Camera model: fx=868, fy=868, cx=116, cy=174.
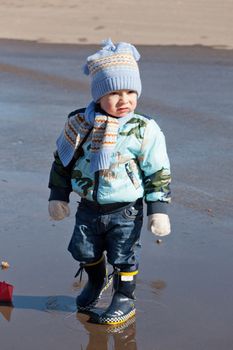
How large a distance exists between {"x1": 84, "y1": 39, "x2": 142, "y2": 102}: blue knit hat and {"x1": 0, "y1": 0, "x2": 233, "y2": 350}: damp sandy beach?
104 cm

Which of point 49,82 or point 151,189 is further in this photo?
point 49,82

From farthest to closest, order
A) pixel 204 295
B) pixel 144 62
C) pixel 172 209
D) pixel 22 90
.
Answer: pixel 144 62 < pixel 22 90 < pixel 172 209 < pixel 204 295

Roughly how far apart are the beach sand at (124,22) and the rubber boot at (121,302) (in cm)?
1031

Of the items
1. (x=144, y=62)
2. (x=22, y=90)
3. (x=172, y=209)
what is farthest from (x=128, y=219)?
(x=144, y=62)

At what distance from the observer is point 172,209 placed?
5.58 metres

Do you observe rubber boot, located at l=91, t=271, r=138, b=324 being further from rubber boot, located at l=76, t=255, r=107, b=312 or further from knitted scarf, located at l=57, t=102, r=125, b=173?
knitted scarf, located at l=57, t=102, r=125, b=173

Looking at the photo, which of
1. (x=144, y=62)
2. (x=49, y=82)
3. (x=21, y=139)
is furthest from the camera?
(x=144, y=62)

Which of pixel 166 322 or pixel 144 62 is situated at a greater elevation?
pixel 166 322

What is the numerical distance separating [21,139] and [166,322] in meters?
3.98

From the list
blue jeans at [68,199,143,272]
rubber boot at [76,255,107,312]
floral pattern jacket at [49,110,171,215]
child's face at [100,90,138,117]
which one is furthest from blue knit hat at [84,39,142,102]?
rubber boot at [76,255,107,312]

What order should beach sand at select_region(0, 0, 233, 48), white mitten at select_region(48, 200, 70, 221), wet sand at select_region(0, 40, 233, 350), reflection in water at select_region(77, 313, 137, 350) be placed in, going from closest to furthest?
1. reflection in water at select_region(77, 313, 137, 350)
2. wet sand at select_region(0, 40, 233, 350)
3. white mitten at select_region(48, 200, 70, 221)
4. beach sand at select_region(0, 0, 233, 48)

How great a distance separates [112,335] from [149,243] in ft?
3.57

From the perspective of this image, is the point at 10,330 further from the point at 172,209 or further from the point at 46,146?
the point at 46,146

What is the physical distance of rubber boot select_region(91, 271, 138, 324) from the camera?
3.99 meters
